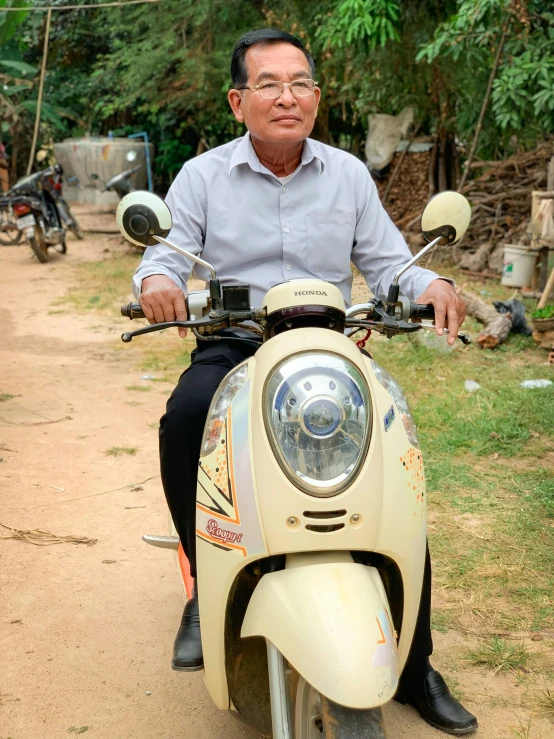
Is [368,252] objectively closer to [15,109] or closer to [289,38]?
[289,38]

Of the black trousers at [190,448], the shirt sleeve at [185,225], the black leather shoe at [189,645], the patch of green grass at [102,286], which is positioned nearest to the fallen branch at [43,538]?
the black leather shoe at [189,645]

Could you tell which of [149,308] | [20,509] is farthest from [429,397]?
[149,308]

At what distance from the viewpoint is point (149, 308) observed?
2025mm

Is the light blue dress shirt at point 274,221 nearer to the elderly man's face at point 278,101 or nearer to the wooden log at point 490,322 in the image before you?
the elderly man's face at point 278,101

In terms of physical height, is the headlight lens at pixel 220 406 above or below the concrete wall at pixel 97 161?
above

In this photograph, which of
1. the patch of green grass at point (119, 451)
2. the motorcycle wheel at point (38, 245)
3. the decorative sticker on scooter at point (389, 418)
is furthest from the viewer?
the motorcycle wheel at point (38, 245)

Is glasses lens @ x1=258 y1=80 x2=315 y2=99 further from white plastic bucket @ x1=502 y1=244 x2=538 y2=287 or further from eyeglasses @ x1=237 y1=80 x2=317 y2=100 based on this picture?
white plastic bucket @ x1=502 y1=244 x2=538 y2=287

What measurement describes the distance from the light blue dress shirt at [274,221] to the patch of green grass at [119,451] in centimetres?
216

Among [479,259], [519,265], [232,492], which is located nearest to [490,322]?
[519,265]

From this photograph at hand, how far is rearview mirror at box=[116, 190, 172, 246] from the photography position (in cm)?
193

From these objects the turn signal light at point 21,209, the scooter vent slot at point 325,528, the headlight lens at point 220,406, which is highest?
the headlight lens at point 220,406

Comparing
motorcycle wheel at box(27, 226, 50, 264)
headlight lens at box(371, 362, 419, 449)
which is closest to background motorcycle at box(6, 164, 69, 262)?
motorcycle wheel at box(27, 226, 50, 264)

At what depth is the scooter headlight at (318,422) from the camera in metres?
1.65

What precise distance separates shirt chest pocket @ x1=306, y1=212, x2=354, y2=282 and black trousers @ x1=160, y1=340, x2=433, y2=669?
430 millimetres
